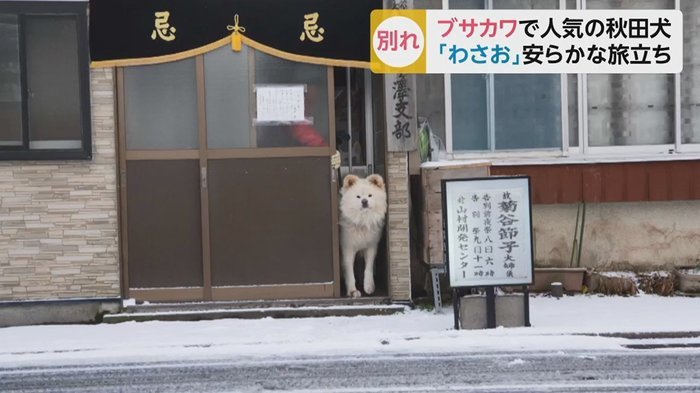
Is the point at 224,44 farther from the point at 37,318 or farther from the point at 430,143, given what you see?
the point at 37,318

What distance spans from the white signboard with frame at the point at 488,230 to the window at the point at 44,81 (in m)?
4.09

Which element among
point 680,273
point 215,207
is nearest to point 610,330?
point 680,273

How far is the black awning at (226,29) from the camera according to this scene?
29.7 ft

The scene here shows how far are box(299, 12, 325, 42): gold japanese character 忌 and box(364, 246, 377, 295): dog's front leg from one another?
257 cm

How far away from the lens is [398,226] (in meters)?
9.47

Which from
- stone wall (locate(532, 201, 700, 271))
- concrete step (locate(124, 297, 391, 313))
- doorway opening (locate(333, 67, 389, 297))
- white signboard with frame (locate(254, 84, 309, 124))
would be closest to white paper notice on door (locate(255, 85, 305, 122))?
white signboard with frame (locate(254, 84, 309, 124))

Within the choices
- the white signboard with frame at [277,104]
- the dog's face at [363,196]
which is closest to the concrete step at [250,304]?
the dog's face at [363,196]

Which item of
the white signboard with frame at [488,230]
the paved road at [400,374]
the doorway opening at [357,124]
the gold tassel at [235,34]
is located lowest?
the paved road at [400,374]

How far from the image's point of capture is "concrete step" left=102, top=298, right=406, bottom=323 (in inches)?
356

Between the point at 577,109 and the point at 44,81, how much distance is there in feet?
22.1

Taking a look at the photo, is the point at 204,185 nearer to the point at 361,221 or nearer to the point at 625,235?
the point at 361,221

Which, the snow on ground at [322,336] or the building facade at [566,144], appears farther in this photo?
the building facade at [566,144]

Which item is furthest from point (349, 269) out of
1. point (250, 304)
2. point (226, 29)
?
point (226, 29)

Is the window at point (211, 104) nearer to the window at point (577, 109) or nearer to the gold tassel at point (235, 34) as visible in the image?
the gold tassel at point (235, 34)
